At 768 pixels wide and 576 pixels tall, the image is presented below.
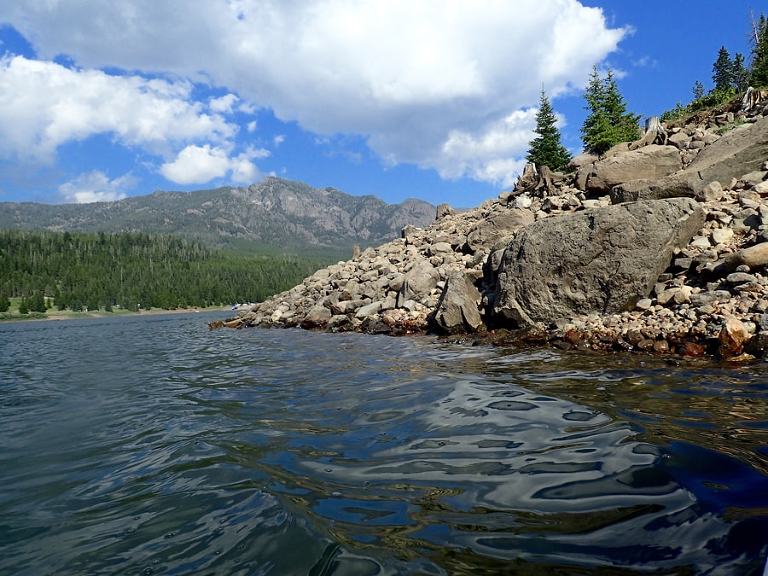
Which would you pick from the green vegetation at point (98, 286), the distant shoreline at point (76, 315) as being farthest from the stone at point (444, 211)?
the green vegetation at point (98, 286)

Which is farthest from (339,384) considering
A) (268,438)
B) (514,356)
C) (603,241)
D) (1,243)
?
(1,243)

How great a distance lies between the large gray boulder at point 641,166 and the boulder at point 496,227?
174 inches

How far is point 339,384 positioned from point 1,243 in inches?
10025

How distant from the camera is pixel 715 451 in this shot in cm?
487

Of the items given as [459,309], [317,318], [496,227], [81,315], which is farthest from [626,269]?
[81,315]

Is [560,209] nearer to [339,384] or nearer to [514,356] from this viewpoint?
[514,356]

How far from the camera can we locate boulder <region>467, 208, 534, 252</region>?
24.5 metres

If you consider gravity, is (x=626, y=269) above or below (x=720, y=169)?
below

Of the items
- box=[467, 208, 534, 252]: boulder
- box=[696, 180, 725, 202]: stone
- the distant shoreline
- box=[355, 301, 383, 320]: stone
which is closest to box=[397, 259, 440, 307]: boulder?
box=[355, 301, 383, 320]: stone

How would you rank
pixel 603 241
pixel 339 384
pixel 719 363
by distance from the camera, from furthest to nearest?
pixel 603 241 → pixel 339 384 → pixel 719 363

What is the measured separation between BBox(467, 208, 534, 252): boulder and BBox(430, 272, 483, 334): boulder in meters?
6.38

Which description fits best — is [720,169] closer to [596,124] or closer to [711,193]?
[711,193]

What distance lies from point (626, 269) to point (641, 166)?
10982 millimetres

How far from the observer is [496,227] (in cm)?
2478
